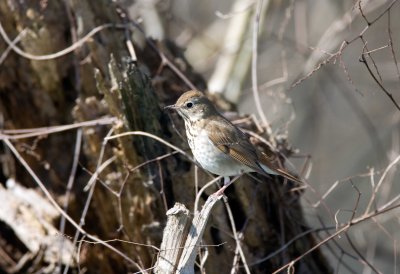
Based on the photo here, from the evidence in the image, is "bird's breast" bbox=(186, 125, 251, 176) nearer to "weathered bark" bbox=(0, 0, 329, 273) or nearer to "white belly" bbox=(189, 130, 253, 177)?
"white belly" bbox=(189, 130, 253, 177)

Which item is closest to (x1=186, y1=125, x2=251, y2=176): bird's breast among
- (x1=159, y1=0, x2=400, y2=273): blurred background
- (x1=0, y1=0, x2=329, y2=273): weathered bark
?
(x1=0, y1=0, x2=329, y2=273): weathered bark

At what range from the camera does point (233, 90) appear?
6.18m

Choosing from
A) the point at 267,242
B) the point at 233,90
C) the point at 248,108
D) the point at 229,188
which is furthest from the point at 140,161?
the point at 248,108

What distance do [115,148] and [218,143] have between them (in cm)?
63

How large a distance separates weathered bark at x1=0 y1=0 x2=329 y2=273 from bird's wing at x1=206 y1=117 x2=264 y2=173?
0.92ft

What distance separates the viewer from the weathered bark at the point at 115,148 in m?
4.14

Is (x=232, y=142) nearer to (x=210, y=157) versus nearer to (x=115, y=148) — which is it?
(x=210, y=157)

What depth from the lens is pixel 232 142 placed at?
13.2ft

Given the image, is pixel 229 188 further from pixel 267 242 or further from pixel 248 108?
pixel 248 108

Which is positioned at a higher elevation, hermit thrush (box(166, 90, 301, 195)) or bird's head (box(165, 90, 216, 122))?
bird's head (box(165, 90, 216, 122))

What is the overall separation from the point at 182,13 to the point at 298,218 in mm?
4503

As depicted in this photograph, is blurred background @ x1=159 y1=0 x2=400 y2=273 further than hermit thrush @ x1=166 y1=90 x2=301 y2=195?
Yes

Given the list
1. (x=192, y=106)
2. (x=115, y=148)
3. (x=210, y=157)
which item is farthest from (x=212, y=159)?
(x=115, y=148)

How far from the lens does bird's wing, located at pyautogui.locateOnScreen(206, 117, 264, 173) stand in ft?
13.1
